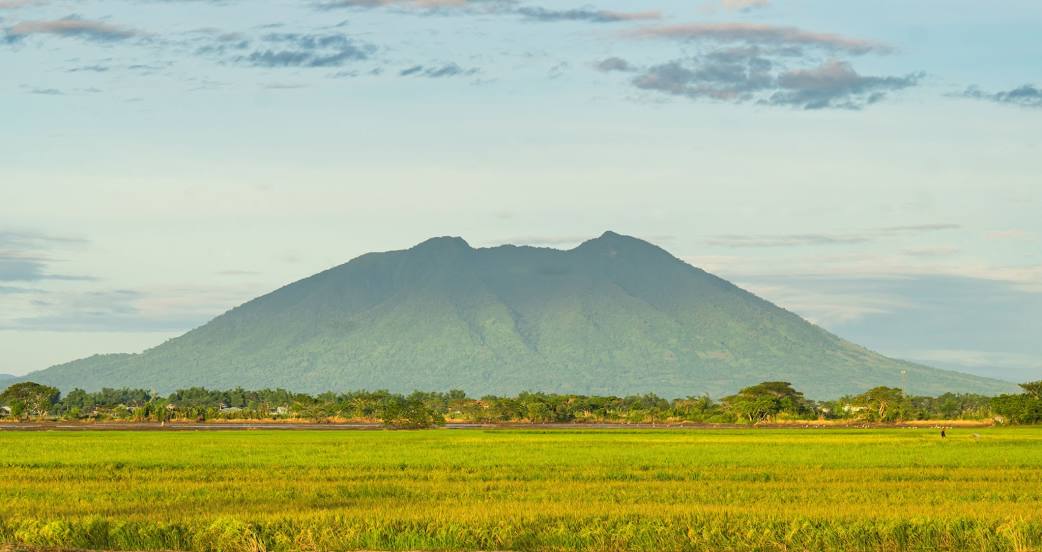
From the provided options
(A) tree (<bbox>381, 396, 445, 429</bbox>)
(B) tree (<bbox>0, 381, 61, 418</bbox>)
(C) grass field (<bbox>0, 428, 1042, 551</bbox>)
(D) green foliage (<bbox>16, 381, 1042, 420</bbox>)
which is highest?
(B) tree (<bbox>0, 381, 61, 418</bbox>)

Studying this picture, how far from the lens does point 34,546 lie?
83.8 feet

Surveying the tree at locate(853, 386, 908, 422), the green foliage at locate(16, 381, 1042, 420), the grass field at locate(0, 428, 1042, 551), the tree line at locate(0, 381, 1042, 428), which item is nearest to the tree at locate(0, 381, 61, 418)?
the tree line at locate(0, 381, 1042, 428)

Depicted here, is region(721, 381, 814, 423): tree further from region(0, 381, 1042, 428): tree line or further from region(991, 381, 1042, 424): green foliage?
region(991, 381, 1042, 424): green foliage

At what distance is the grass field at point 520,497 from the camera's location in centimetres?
2695

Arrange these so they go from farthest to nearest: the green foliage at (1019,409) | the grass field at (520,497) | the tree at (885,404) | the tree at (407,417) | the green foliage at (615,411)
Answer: the tree at (885,404)
the green foliage at (615,411)
the green foliage at (1019,409)
the tree at (407,417)
the grass field at (520,497)

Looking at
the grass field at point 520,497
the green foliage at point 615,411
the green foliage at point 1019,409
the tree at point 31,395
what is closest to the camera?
the grass field at point 520,497

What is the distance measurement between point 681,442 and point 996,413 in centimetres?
7076

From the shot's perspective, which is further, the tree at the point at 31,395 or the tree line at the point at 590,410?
the tree at the point at 31,395

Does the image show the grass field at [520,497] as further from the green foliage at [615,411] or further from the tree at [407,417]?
the green foliage at [615,411]

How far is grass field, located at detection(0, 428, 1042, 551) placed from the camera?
88.4 ft

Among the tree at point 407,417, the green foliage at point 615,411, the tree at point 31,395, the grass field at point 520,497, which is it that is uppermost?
the tree at point 31,395

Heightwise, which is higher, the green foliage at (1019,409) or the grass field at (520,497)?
the green foliage at (1019,409)

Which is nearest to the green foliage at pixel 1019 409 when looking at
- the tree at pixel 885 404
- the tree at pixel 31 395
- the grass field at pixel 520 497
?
the tree at pixel 885 404

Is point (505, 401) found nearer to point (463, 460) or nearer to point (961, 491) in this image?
point (463, 460)
